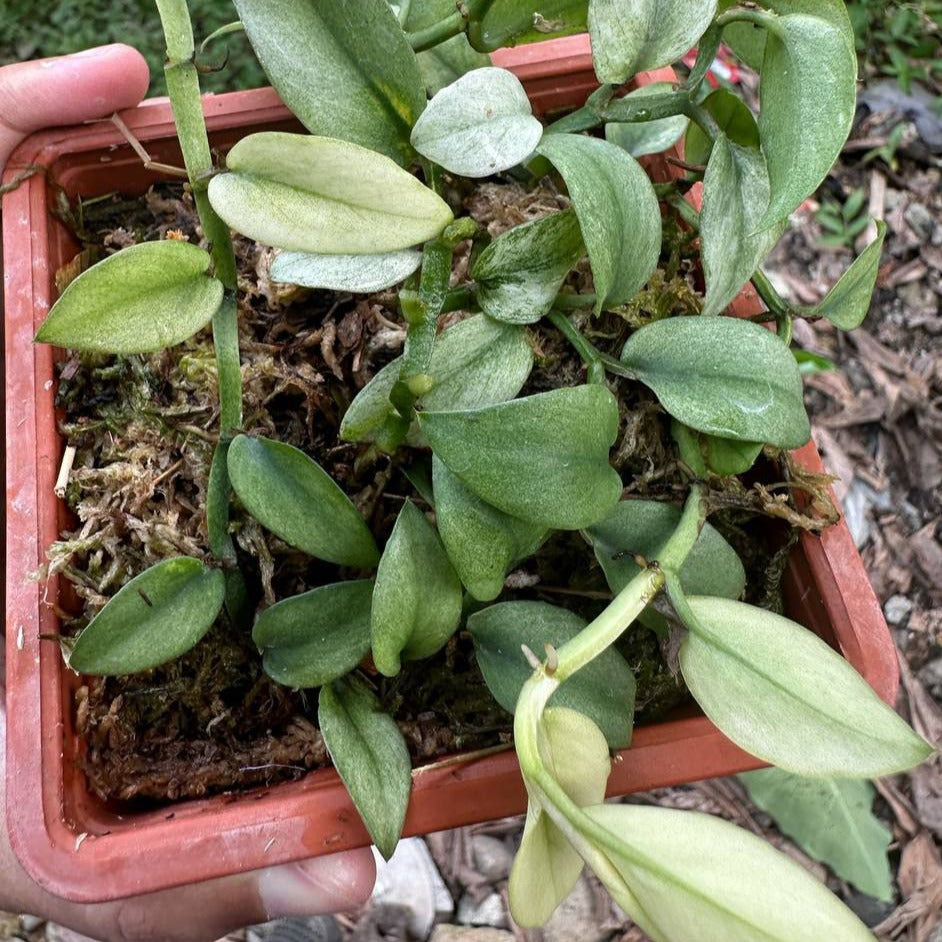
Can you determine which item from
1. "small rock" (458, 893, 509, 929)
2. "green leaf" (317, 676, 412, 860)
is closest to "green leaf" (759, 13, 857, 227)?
"green leaf" (317, 676, 412, 860)

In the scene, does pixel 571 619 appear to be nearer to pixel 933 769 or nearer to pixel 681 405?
pixel 681 405

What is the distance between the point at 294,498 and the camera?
58cm

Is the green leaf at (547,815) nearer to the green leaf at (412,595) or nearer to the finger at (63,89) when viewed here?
the green leaf at (412,595)

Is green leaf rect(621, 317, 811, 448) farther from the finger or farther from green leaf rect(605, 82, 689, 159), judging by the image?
the finger

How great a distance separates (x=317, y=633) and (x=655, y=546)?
0.79ft

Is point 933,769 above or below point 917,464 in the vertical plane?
below

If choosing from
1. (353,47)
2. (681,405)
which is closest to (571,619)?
(681,405)

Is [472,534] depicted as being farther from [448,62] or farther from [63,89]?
[63,89]

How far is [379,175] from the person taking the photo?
50 centimetres

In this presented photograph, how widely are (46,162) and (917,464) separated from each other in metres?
1.19

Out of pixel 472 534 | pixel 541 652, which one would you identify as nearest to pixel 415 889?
pixel 541 652

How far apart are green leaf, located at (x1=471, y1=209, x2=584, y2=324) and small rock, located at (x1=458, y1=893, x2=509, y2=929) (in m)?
0.86

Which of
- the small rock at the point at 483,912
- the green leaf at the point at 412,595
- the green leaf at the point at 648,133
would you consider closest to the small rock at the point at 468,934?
the small rock at the point at 483,912

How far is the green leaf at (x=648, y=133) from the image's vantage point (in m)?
0.77
